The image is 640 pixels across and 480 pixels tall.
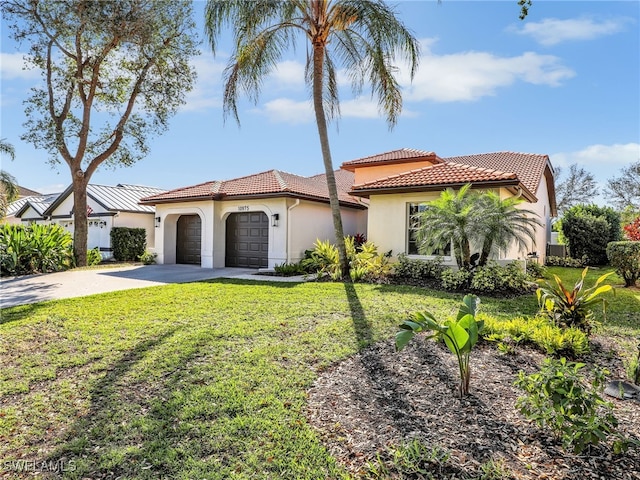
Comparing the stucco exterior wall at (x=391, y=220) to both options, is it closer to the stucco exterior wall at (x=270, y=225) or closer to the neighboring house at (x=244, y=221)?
the neighboring house at (x=244, y=221)

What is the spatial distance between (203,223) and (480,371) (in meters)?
14.9

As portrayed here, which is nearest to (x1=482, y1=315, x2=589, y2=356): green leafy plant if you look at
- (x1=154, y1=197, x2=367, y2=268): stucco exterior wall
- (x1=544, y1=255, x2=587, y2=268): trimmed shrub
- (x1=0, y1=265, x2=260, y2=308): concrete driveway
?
(x1=0, y1=265, x2=260, y2=308): concrete driveway

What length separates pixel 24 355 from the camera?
Result: 5215 millimetres

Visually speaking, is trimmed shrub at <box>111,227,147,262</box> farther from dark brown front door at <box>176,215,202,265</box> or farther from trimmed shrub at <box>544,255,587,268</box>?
trimmed shrub at <box>544,255,587,268</box>

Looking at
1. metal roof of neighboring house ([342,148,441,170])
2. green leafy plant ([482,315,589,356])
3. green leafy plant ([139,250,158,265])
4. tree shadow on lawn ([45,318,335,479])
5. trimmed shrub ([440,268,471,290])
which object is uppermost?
metal roof of neighboring house ([342,148,441,170])

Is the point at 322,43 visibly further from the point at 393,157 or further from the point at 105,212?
the point at 105,212

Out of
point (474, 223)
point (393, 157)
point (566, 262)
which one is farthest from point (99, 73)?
point (566, 262)

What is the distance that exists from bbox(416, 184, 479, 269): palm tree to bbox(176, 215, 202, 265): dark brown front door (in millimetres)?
11999

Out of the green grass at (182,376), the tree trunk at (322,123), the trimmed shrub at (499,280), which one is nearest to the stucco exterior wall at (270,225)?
the tree trunk at (322,123)

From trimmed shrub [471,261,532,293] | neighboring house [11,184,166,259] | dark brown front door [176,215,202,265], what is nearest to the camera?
trimmed shrub [471,261,532,293]

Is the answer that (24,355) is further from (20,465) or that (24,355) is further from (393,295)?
(393,295)

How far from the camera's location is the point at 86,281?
12.2m

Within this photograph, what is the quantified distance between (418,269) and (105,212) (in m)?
20.0

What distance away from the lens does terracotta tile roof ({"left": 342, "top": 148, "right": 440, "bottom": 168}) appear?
59.7 feet
